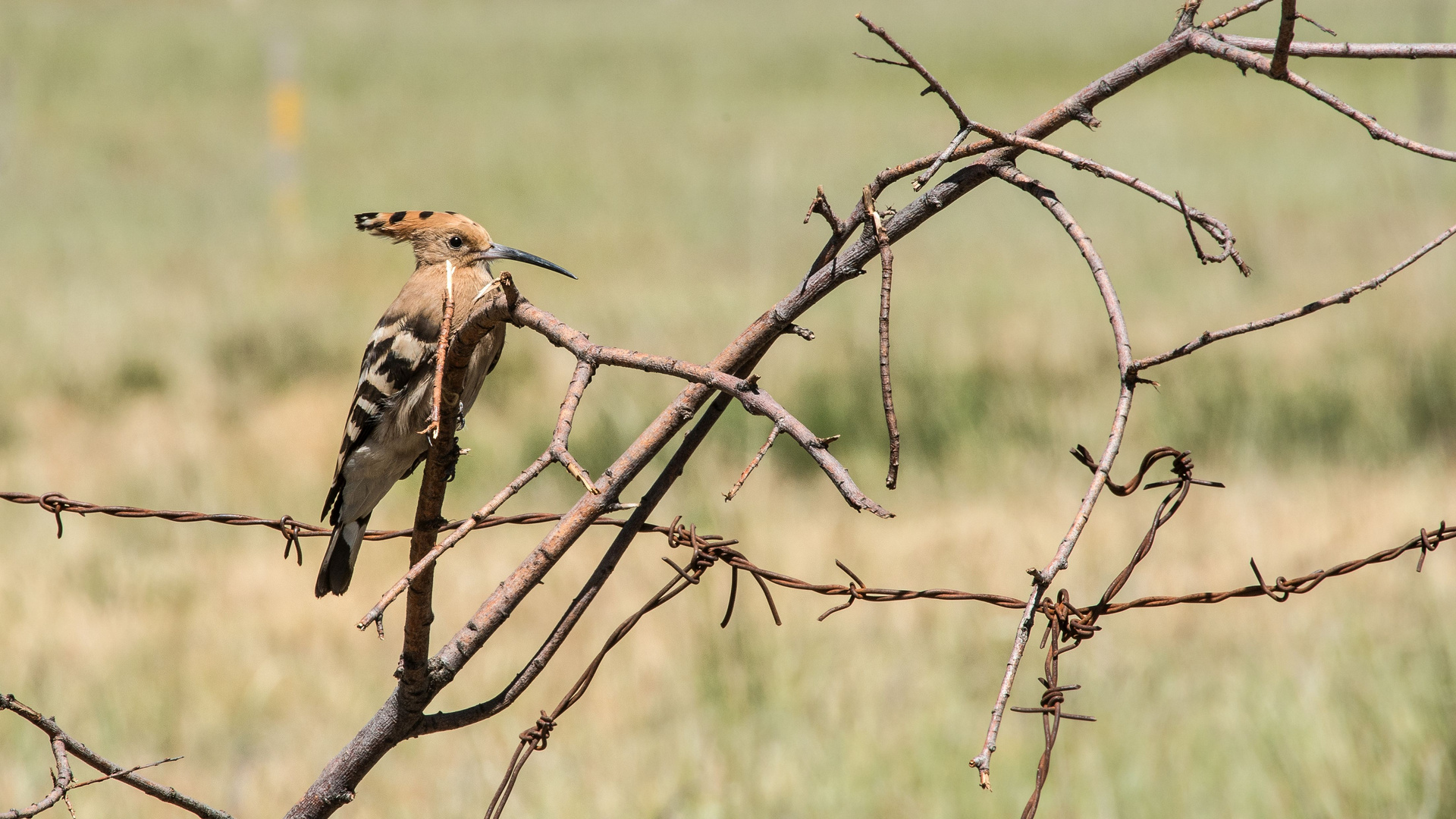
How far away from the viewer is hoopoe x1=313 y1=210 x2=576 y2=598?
8.54 feet

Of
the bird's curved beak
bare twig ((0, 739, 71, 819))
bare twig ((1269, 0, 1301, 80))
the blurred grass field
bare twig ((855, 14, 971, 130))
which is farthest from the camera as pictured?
the blurred grass field

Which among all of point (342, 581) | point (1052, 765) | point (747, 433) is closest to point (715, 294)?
point (747, 433)

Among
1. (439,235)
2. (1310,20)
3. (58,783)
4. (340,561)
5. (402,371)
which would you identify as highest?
(439,235)

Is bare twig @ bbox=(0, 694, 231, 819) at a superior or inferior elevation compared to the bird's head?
inferior

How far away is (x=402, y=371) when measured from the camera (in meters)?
2.62

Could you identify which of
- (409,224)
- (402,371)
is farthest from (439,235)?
(402,371)

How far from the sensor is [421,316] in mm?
2605

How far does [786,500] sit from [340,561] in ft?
11.9

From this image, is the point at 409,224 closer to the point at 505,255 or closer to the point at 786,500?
the point at 505,255

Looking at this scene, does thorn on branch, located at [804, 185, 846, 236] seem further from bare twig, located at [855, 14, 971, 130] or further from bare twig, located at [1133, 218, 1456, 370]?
bare twig, located at [1133, 218, 1456, 370]

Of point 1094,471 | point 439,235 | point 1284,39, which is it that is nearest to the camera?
point 1284,39

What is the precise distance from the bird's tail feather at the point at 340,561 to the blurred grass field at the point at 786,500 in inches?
42.1

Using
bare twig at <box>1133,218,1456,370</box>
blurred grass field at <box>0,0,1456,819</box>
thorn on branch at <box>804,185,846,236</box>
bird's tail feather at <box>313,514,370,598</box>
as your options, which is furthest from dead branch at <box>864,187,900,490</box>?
blurred grass field at <box>0,0,1456,819</box>

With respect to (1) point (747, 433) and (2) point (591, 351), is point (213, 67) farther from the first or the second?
(2) point (591, 351)
